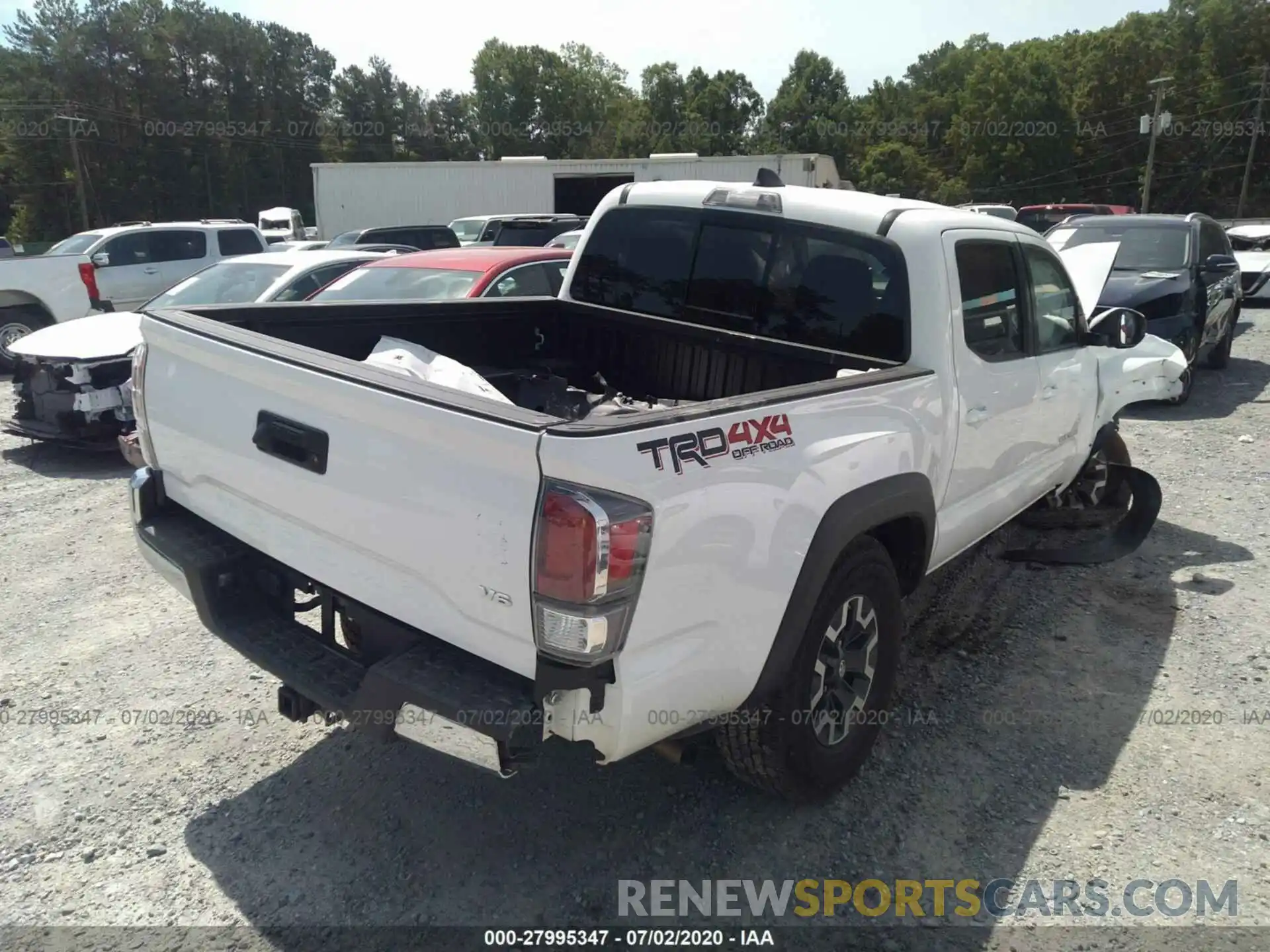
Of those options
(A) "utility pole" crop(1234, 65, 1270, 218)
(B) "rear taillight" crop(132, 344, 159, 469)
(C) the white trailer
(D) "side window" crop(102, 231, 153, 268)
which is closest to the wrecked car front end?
(B) "rear taillight" crop(132, 344, 159, 469)

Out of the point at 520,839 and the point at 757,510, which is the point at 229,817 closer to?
the point at 520,839

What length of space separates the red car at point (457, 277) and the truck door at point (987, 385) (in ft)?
12.6

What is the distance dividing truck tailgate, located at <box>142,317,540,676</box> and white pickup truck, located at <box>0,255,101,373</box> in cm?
1063

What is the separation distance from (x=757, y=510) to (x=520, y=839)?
1422mm

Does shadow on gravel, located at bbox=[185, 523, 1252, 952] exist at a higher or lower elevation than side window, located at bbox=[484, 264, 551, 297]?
lower

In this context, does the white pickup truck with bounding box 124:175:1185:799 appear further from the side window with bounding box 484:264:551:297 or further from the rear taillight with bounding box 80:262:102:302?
the rear taillight with bounding box 80:262:102:302

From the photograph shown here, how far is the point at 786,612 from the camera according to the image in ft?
8.54

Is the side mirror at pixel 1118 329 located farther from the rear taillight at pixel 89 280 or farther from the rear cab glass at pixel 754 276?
the rear taillight at pixel 89 280

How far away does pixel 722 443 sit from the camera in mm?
2330

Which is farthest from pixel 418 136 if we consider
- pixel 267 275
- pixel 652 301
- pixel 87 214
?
pixel 652 301

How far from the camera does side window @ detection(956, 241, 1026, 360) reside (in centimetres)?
→ 363

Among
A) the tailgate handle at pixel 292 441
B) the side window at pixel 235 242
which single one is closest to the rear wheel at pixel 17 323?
the side window at pixel 235 242

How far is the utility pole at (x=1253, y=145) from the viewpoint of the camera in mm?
51188

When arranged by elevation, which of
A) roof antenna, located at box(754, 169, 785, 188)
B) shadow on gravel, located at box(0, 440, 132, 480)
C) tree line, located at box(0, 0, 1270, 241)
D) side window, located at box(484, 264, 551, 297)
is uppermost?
tree line, located at box(0, 0, 1270, 241)
